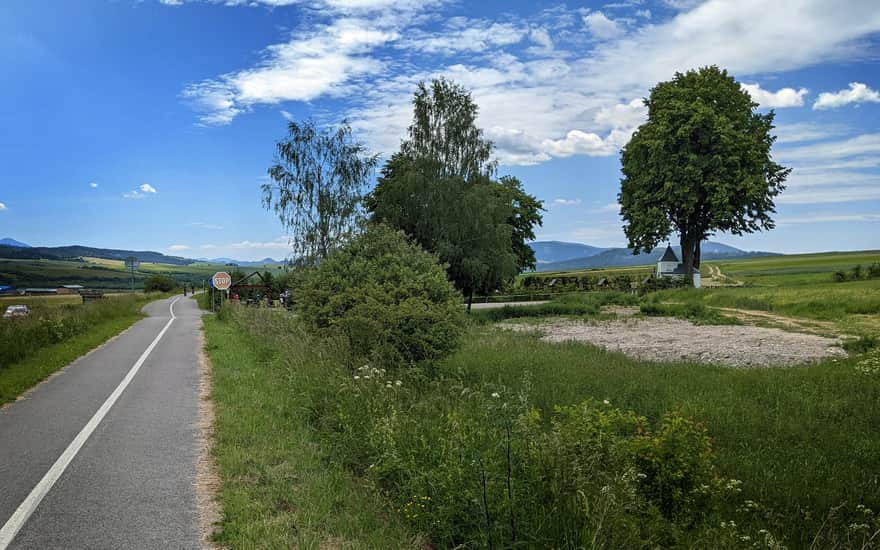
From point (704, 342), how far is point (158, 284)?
9275 cm

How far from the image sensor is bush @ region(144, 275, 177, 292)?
316 feet

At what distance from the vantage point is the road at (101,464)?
532 centimetres

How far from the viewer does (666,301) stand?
39.8 m

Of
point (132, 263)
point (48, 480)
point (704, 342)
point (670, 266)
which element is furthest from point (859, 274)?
point (132, 263)

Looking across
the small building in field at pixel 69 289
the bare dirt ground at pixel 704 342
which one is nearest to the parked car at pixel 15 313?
the bare dirt ground at pixel 704 342

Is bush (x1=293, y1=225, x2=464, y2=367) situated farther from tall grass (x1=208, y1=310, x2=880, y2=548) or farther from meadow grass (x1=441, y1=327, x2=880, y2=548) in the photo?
meadow grass (x1=441, y1=327, x2=880, y2=548)

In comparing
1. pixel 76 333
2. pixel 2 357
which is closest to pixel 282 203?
pixel 76 333

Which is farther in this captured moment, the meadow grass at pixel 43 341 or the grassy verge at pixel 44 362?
the meadow grass at pixel 43 341

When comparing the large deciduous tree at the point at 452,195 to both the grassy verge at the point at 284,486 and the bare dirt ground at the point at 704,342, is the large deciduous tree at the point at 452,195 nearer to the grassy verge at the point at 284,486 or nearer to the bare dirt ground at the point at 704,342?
the bare dirt ground at the point at 704,342

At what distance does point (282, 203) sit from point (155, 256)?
162 metres

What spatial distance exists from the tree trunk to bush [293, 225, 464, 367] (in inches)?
1523

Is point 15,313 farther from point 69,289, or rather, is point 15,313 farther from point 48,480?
point 69,289

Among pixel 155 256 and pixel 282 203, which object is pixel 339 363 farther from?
pixel 155 256

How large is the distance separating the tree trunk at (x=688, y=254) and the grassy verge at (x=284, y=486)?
4388 cm
